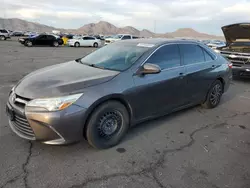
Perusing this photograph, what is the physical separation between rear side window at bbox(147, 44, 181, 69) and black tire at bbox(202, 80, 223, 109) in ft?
4.58

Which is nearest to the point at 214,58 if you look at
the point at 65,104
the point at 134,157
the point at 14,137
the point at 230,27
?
the point at 134,157

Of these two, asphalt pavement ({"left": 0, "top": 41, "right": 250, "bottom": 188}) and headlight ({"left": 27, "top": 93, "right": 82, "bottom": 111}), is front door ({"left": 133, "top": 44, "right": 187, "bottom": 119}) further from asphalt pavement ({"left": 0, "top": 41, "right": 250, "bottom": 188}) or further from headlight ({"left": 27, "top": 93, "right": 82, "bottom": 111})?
headlight ({"left": 27, "top": 93, "right": 82, "bottom": 111})

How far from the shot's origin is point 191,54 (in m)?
4.38

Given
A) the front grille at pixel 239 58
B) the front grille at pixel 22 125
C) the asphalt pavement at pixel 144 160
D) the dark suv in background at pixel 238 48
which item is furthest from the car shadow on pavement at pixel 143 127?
the front grille at pixel 239 58

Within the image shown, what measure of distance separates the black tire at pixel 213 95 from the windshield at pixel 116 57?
2116 mm

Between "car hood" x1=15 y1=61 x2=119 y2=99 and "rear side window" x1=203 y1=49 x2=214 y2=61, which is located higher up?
"rear side window" x1=203 y1=49 x2=214 y2=61

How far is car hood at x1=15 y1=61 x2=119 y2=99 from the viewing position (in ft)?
9.10

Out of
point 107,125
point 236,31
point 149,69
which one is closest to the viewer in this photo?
point 107,125

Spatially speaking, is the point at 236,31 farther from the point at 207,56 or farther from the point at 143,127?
the point at 143,127

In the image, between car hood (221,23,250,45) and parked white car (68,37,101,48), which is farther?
parked white car (68,37,101,48)

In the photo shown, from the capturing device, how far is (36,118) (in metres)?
2.64

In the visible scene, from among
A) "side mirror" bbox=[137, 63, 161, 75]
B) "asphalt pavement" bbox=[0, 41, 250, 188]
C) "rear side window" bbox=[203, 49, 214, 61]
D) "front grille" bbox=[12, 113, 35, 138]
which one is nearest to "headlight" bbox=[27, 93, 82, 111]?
"front grille" bbox=[12, 113, 35, 138]

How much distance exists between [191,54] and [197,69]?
0.33 m

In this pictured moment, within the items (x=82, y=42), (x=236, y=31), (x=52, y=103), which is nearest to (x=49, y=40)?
(x=82, y=42)
